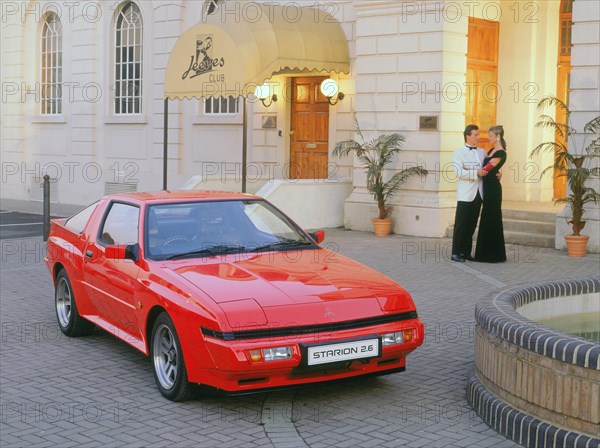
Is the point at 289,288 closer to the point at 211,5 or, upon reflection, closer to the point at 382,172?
the point at 382,172

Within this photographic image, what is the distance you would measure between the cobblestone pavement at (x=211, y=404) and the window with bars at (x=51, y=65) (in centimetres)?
1711

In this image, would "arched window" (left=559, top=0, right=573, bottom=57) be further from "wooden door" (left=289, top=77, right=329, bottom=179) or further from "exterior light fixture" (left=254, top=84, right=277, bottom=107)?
"exterior light fixture" (left=254, top=84, right=277, bottom=107)

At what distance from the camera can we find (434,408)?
6.96 metres

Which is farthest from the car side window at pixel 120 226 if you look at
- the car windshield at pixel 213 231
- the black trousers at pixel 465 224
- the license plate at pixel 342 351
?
the black trousers at pixel 465 224

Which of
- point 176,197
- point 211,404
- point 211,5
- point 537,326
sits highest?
point 211,5

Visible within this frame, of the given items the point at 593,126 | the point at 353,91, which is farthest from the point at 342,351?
the point at 353,91

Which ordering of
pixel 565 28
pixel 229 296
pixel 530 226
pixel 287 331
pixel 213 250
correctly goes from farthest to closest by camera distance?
1. pixel 565 28
2. pixel 530 226
3. pixel 213 250
4. pixel 229 296
5. pixel 287 331

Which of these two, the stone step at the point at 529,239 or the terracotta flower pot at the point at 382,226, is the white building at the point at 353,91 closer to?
the terracotta flower pot at the point at 382,226

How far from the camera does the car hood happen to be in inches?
261

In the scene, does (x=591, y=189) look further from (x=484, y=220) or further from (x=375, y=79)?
(x=375, y=79)

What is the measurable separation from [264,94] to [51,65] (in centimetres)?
920

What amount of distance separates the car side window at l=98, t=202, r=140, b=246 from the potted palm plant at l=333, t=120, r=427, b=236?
30.0 feet

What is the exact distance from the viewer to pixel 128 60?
80.3 feet

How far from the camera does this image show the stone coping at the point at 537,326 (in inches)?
219
